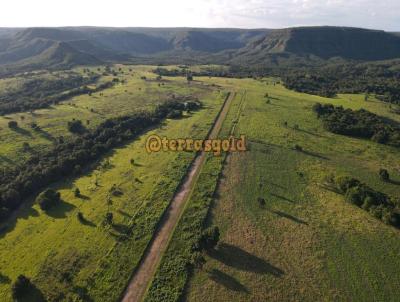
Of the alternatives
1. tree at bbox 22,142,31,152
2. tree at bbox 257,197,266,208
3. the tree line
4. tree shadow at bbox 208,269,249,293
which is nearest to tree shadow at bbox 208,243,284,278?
tree shadow at bbox 208,269,249,293

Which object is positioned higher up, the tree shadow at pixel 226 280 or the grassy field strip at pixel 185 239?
the tree shadow at pixel 226 280

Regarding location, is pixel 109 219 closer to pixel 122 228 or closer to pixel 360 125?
pixel 122 228

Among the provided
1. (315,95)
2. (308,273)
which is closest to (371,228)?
(308,273)

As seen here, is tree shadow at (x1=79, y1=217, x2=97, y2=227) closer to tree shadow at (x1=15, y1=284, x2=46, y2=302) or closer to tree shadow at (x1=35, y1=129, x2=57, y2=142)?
tree shadow at (x1=15, y1=284, x2=46, y2=302)

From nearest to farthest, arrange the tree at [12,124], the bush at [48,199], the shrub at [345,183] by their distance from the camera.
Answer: the bush at [48,199]
the shrub at [345,183]
the tree at [12,124]

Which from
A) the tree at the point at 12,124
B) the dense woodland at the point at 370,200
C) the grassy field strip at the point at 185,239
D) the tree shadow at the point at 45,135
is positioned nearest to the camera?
the grassy field strip at the point at 185,239

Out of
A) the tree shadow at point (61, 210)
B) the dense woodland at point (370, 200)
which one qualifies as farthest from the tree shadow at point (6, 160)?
the dense woodland at point (370, 200)

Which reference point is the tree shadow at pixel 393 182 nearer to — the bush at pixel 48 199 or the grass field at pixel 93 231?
the grass field at pixel 93 231

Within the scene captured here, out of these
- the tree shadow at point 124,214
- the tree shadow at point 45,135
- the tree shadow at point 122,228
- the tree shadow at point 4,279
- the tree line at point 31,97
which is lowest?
the tree line at point 31,97
